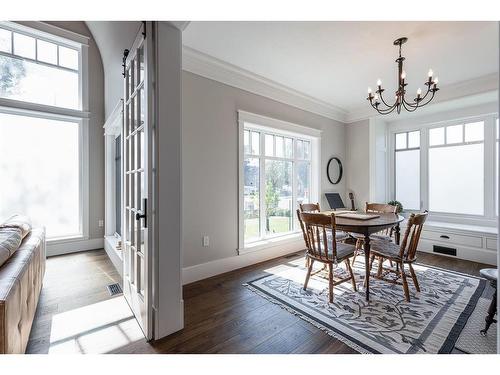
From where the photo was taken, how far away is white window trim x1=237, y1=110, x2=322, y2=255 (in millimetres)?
3219

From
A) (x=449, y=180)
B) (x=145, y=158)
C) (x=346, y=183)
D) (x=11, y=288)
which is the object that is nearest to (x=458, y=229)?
(x=449, y=180)

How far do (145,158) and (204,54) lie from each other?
1.72 m

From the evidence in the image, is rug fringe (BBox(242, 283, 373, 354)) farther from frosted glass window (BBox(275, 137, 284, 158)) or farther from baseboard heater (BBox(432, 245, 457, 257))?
baseboard heater (BBox(432, 245, 457, 257))

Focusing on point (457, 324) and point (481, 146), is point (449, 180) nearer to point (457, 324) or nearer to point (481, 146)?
point (481, 146)

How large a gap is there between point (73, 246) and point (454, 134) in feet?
22.4

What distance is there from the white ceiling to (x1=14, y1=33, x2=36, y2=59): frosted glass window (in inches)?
116

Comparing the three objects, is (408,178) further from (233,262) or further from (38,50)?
(38,50)

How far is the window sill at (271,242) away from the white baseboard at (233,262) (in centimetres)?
3

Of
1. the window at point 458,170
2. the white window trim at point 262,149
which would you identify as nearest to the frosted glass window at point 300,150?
the white window trim at point 262,149

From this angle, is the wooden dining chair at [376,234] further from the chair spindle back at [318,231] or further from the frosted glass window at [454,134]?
the frosted glass window at [454,134]

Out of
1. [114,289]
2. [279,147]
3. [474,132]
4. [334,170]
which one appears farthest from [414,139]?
[114,289]

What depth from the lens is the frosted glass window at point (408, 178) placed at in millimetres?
4648

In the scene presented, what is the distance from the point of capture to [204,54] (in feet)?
9.07
